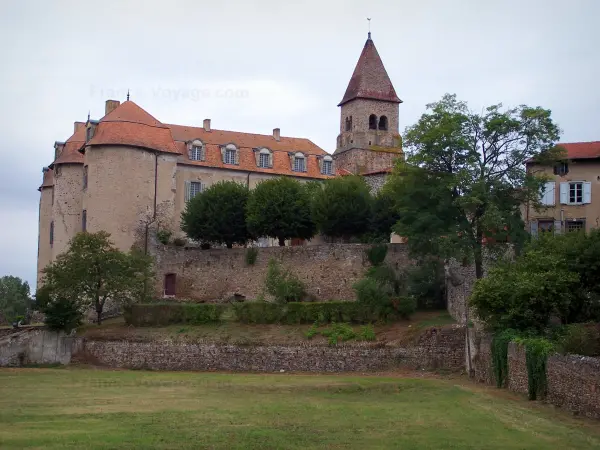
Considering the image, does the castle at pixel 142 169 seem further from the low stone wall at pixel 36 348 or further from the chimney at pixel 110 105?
the low stone wall at pixel 36 348

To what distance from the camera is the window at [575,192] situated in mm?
53625

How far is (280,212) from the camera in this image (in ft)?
197

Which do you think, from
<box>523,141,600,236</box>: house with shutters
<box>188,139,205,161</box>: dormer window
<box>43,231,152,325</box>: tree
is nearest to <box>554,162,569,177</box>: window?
<box>523,141,600,236</box>: house with shutters

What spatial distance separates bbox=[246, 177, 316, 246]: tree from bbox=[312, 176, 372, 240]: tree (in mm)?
1246

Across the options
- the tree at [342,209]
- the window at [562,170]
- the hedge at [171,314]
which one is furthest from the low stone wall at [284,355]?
the window at [562,170]

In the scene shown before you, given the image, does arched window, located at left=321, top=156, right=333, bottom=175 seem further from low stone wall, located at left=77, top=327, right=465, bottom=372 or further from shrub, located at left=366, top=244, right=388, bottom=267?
low stone wall, located at left=77, top=327, right=465, bottom=372

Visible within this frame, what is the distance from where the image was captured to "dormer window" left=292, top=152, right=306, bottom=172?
2913 inches

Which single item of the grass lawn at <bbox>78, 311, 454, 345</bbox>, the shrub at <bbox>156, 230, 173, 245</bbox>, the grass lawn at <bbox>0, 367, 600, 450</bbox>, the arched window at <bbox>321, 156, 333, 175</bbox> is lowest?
the grass lawn at <bbox>0, 367, 600, 450</bbox>

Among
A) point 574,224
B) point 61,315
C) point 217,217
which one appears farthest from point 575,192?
point 61,315

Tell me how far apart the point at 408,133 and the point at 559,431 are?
A: 28.6 metres

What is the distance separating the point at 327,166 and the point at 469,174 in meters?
28.7

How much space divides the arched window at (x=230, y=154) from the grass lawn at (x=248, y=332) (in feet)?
70.3

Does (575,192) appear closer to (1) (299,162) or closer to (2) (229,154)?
(1) (299,162)

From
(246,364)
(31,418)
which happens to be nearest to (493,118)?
(246,364)
